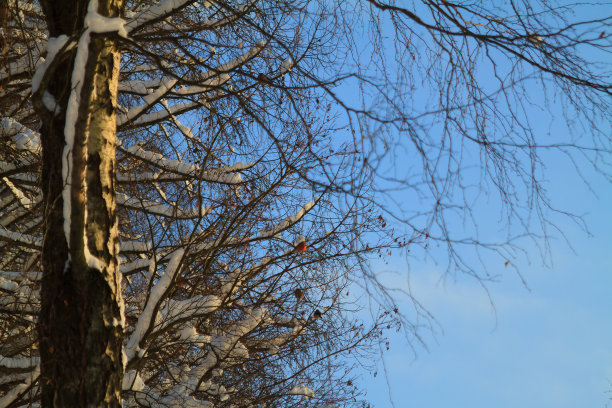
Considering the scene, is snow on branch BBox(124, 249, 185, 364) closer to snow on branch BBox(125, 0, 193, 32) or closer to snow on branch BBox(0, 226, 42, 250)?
snow on branch BBox(0, 226, 42, 250)

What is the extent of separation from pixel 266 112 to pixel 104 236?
2300mm

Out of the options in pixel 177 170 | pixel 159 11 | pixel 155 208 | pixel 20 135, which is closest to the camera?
pixel 159 11

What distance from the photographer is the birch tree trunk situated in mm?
3092

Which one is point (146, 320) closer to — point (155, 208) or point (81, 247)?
point (81, 247)

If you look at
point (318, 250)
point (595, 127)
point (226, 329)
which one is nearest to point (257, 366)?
point (226, 329)

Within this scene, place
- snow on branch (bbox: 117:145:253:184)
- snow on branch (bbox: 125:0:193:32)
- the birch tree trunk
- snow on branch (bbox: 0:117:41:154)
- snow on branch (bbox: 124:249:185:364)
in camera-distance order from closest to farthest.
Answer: the birch tree trunk < snow on branch (bbox: 125:0:193:32) < snow on branch (bbox: 124:249:185:364) < snow on branch (bbox: 0:117:41:154) < snow on branch (bbox: 117:145:253:184)

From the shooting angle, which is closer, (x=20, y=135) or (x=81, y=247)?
(x=81, y=247)

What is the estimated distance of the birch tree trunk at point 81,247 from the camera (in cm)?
309

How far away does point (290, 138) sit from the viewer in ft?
16.8

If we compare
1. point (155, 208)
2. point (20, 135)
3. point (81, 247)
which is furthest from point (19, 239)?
point (81, 247)

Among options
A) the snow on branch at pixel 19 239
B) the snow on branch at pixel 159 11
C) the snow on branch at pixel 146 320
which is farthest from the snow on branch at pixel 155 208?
the snow on branch at pixel 159 11

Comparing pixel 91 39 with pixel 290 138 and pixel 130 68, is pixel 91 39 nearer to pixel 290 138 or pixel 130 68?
pixel 290 138

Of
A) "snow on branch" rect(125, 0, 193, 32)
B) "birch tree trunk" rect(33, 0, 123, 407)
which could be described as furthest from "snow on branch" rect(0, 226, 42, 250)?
"snow on branch" rect(125, 0, 193, 32)

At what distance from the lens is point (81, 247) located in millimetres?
3131
